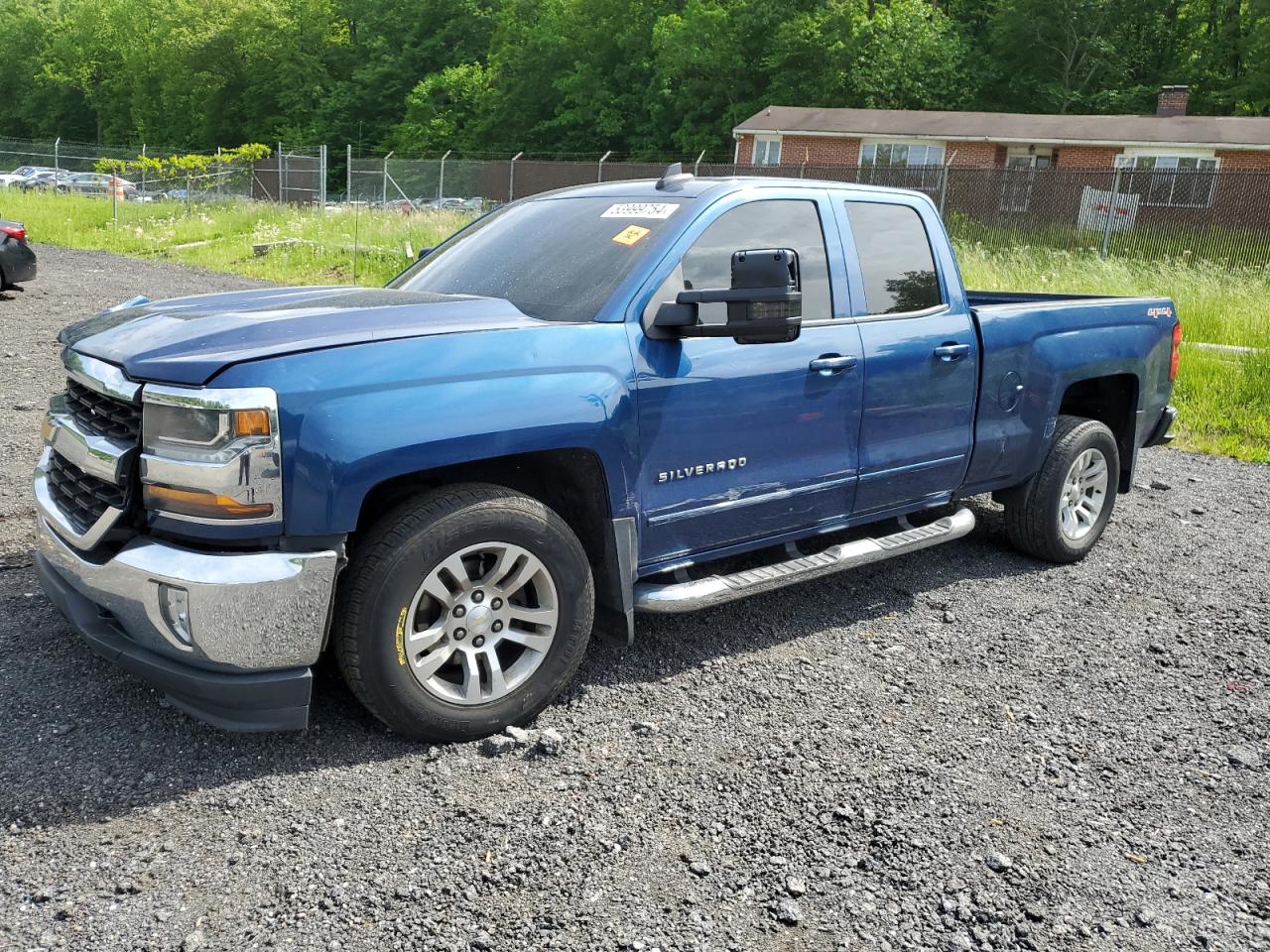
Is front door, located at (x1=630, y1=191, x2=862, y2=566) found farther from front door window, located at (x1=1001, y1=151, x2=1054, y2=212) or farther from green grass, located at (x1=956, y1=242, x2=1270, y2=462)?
front door window, located at (x1=1001, y1=151, x2=1054, y2=212)

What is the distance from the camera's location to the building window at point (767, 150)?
142ft

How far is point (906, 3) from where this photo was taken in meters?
50.6

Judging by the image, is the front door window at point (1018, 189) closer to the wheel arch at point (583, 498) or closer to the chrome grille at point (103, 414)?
the wheel arch at point (583, 498)

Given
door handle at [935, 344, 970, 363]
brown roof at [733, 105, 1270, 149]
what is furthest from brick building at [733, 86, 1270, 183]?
door handle at [935, 344, 970, 363]

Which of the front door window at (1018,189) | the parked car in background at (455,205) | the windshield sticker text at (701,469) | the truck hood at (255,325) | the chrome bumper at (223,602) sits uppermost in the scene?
the front door window at (1018,189)

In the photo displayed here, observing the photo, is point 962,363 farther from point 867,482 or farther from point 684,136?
point 684,136

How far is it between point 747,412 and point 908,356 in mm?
970

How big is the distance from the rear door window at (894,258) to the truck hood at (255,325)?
1618 millimetres

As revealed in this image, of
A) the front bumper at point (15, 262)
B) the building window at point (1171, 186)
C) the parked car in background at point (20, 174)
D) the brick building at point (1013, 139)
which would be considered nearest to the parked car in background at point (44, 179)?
the parked car in background at point (20, 174)

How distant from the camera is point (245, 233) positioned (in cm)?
2416

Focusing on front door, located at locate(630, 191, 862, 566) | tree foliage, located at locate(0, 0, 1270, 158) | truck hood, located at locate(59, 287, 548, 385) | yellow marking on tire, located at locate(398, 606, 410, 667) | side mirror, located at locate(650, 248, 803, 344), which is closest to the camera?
truck hood, located at locate(59, 287, 548, 385)

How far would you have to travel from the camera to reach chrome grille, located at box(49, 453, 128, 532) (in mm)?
3213

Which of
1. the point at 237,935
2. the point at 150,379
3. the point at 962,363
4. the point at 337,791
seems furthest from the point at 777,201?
the point at 237,935

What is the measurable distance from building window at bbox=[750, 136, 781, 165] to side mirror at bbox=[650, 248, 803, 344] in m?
41.5
